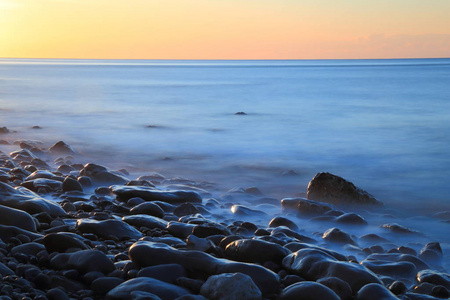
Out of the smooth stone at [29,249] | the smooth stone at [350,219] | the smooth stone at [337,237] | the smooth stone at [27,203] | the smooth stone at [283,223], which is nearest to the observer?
the smooth stone at [29,249]

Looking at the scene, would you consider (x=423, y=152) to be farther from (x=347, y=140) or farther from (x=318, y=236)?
(x=318, y=236)

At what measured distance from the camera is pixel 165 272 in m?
2.85

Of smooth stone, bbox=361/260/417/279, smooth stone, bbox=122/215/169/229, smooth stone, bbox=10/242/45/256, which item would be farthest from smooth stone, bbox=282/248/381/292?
smooth stone, bbox=10/242/45/256

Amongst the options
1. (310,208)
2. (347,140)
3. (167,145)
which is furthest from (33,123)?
(310,208)

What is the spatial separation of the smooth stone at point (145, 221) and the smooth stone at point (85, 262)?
3.43ft

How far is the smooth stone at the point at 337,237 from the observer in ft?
13.7

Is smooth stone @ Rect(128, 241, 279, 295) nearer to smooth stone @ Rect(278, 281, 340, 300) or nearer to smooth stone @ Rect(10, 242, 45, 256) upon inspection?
smooth stone @ Rect(278, 281, 340, 300)

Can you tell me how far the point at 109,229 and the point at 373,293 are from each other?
1791mm

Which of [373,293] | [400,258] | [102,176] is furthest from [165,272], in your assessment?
[102,176]

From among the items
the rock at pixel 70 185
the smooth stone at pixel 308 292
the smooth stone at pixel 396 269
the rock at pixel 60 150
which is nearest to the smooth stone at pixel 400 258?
the smooth stone at pixel 396 269

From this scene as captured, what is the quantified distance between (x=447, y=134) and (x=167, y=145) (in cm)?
609

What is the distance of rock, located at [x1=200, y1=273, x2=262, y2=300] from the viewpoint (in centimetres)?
258

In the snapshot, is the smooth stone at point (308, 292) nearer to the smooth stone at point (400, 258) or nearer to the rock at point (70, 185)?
the smooth stone at point (400, 258)

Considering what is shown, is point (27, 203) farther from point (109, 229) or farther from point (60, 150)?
point (60, 150)
